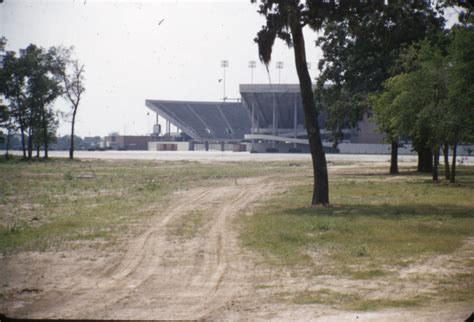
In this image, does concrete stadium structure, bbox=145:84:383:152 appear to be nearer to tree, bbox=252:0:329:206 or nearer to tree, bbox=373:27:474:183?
tree, bbox=373:27:474:183

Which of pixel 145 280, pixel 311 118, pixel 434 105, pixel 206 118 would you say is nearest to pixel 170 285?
pixel 145 280

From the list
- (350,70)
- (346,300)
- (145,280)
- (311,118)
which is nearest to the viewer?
(346,300)

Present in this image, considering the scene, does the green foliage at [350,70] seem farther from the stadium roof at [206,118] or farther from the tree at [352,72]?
the stadium roof at [206,118]

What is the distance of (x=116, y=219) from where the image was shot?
18.6 metres

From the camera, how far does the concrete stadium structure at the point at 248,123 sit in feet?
318

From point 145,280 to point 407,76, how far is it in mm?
26344

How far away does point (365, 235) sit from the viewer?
50.6 ft

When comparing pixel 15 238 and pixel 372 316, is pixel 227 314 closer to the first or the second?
pixel 372 316

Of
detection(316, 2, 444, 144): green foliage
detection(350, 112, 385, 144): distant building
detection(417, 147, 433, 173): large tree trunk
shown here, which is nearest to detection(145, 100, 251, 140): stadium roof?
detection(350, 112, 385, 144): distant building

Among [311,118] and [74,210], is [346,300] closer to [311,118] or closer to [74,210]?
[311,118]

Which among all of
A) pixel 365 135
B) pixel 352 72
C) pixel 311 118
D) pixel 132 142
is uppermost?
pixel 352 72

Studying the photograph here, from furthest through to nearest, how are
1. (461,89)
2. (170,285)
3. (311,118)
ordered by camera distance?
(461,89) → (311,118) → (170,285)

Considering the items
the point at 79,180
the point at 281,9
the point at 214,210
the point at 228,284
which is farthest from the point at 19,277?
the point at 79,180

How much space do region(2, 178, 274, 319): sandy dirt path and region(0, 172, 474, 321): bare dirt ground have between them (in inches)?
0.6
